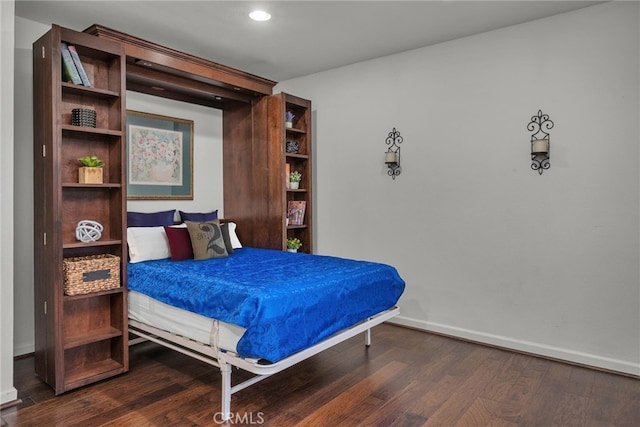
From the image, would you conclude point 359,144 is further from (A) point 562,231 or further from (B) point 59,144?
(B) point 59,144

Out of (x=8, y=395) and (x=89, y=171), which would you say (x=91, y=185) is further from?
(x=8, y=395)

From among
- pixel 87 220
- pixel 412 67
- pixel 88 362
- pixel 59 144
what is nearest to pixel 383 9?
pixel 412 67

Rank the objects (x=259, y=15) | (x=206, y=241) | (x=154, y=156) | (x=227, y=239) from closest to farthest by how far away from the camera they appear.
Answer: (x=259, y=15)
(x=206, y=241)
(x=227, y=239)
(x=154, y=156)

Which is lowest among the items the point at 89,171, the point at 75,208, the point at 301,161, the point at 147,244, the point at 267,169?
the point at 147,244

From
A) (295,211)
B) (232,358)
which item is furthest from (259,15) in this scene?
(232,358)

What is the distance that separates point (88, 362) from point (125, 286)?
60cm

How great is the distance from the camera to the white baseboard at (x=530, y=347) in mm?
3057

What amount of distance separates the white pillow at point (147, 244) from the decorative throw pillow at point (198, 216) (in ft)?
2.06

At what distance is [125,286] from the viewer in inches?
119

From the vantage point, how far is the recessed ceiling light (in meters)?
3.18

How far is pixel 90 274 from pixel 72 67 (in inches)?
55.2

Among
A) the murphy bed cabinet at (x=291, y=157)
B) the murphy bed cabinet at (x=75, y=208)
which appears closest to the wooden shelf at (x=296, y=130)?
the murphy bed cabinet at (x=291, y=157)

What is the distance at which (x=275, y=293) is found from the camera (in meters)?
2.37

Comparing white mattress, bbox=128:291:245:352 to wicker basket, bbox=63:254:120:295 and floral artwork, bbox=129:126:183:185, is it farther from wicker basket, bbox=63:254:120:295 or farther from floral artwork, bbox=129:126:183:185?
floral artwork, bbox=129:126:183:185
